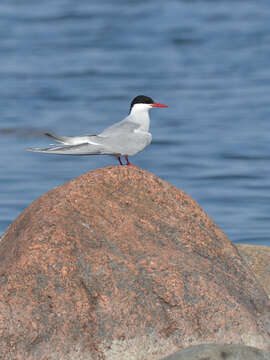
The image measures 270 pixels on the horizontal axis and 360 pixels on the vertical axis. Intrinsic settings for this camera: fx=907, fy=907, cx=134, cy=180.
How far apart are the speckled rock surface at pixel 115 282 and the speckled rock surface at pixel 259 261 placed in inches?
73.8

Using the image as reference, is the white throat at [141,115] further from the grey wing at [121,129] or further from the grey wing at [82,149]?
the grey wing at [82,149]

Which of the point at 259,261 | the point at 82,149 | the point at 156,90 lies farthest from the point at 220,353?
the point at 156,90

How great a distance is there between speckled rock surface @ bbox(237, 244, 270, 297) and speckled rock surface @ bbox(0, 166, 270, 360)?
188 centimetres

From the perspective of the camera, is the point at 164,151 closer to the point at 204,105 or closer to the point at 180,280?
the point at 204,105

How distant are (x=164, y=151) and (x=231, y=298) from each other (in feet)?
→ 32.0

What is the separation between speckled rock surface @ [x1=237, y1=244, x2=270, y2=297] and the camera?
25.6 feet

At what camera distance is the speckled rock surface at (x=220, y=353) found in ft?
16.0

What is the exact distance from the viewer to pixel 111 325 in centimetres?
525

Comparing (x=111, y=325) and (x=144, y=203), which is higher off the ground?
(x=144, y=203)

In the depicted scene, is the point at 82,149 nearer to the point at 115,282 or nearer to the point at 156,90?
the point at 115,282

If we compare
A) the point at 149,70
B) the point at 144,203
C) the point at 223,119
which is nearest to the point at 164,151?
the point at 223,119

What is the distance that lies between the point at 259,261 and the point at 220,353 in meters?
3.37

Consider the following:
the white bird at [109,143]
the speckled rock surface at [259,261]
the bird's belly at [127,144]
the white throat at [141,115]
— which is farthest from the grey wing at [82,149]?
the speckled rock surface at [259,261]

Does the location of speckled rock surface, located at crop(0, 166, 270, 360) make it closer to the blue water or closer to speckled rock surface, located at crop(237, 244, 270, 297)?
speckled rock surface, located at crop(237, 244, 270, 297)
